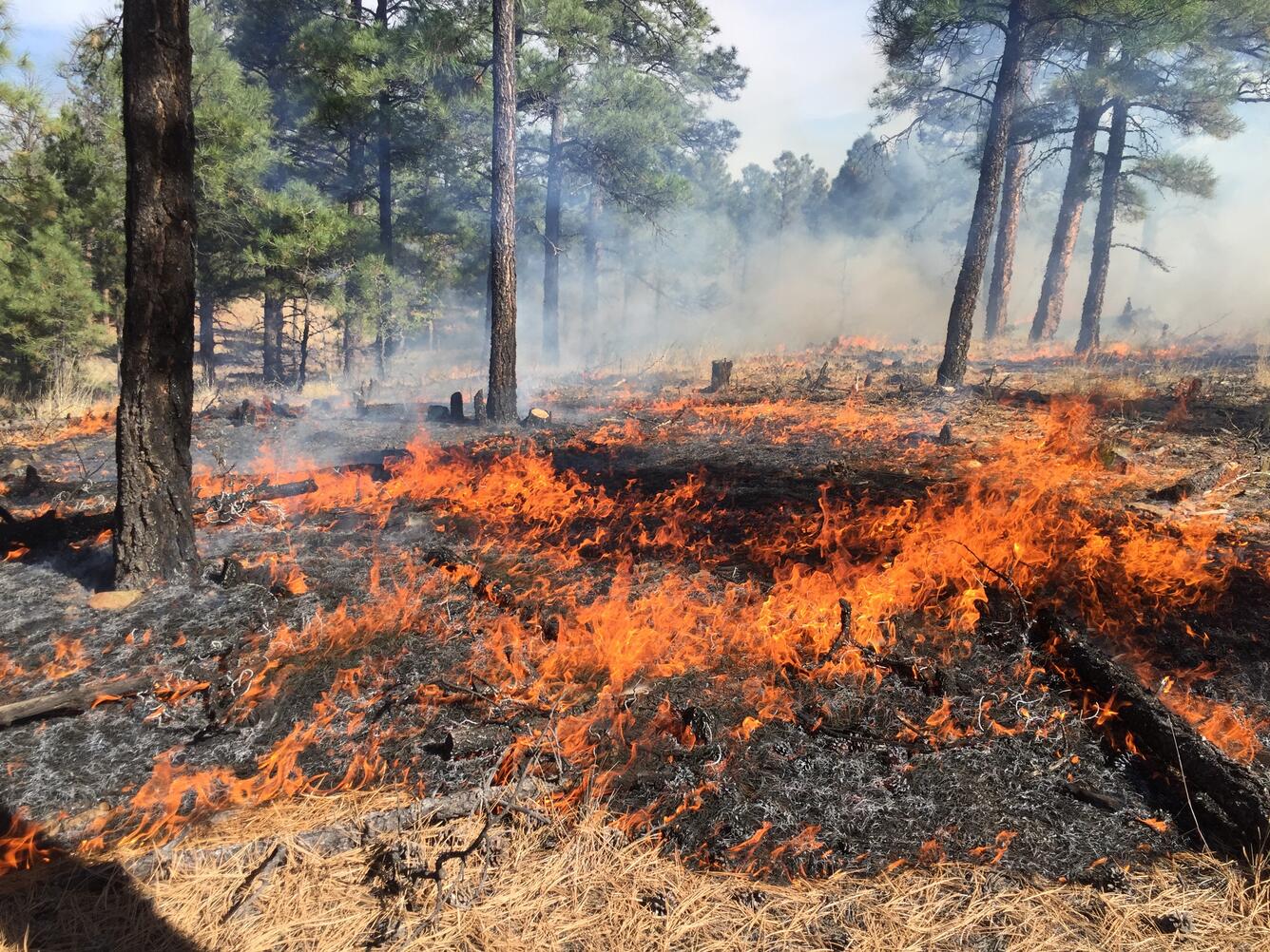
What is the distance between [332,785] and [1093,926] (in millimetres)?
3456

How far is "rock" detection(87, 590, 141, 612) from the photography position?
4.89m

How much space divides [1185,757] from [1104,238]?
20487 millimetres

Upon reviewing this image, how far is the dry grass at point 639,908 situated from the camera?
254 cm

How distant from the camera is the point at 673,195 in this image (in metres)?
19.0

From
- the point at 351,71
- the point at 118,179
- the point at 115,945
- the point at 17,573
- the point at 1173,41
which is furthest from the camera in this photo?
the point at 351,71

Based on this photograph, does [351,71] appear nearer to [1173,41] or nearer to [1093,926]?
[1173,41]

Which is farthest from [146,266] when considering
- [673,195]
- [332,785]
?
[673,195]

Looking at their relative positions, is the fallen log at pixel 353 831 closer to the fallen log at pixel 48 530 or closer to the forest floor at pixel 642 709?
the forest floor at pixel 642 709

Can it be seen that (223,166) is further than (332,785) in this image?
Yes

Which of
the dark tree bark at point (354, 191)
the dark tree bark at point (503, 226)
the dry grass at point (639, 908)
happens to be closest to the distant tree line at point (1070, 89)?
the dark tree bark at point (503, 226)

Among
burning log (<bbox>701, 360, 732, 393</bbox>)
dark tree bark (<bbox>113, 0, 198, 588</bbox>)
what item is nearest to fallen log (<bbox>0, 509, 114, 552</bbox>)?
dark tree bark (<bbox>113, 0, 198, 588</bbox>)

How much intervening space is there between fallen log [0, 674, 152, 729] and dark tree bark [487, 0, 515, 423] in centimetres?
819

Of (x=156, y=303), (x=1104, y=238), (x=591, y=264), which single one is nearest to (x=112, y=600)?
(x=156, y=303)

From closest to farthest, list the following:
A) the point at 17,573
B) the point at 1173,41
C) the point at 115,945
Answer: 1. the point at 115,945
2. the point at 17,573
3. the point at 1173,41
